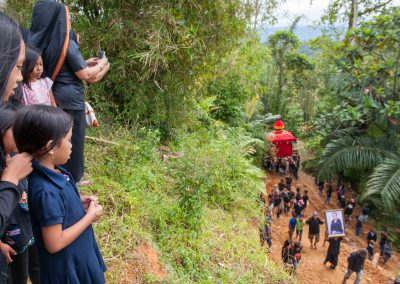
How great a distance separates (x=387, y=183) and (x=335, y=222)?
2368 millimetres

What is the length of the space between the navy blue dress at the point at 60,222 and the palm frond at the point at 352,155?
366 inches

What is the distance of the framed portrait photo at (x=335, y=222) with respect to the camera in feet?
22.5

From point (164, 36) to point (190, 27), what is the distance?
1.44 ft

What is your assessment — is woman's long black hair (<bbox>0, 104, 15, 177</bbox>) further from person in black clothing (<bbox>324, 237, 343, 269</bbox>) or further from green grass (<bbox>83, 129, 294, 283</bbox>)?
person in black clothing (<bbox>324, 237, 343, 269</bbox>)

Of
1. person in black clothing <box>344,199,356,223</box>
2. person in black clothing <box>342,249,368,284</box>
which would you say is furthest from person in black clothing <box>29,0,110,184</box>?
person in black clothing <box>344,199,356,223</box>

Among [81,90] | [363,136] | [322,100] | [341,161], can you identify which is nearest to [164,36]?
[81,90]

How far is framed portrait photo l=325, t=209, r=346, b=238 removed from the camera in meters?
6.85

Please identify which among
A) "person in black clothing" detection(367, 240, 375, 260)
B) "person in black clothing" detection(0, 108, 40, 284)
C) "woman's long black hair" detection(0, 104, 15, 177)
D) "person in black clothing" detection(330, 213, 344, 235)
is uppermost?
"woman's long black hair" detection(0, 104, 15, 177)

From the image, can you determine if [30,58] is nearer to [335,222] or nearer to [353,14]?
[335,222]

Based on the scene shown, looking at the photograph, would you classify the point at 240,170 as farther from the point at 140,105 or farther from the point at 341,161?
the point at 341,161

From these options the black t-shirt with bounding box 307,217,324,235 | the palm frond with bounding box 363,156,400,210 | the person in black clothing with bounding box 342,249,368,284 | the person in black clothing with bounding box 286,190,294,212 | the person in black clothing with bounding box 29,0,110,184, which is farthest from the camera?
the person in black clothing with bounding box 286,190,294,212

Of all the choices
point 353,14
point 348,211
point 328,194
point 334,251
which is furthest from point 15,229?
point 353,14

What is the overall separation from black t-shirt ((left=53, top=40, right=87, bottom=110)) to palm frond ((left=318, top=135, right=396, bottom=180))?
8.79 meters

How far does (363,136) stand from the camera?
10.6 m
